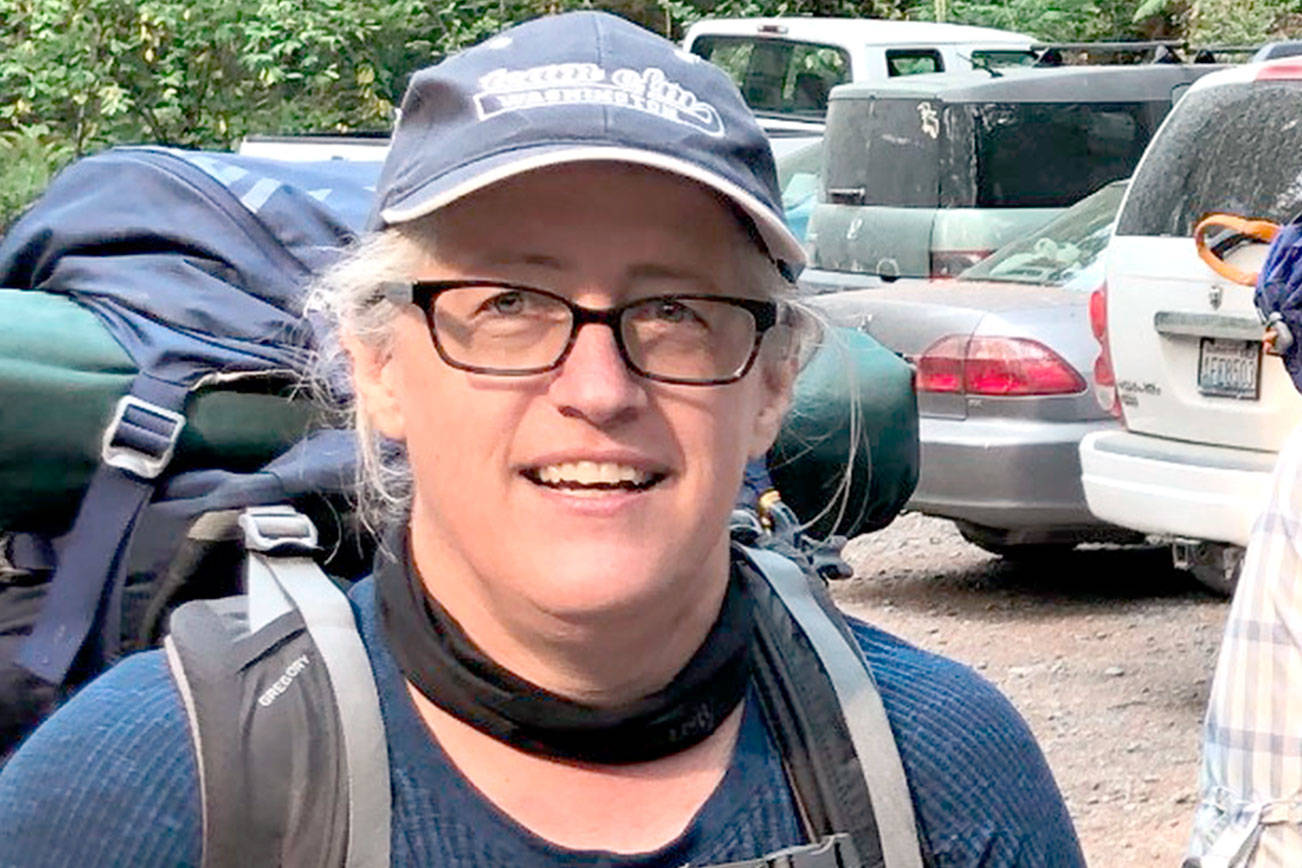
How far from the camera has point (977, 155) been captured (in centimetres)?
1241

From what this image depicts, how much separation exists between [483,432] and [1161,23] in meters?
22.9

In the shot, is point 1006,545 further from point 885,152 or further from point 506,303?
point 506,303

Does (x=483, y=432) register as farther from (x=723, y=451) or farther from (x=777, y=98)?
(x=777, y=98)

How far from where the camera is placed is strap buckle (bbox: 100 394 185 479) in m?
2.43

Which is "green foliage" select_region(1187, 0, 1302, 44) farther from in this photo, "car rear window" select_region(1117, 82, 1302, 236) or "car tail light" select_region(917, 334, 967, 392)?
"car rear window" select_region(1117, 82, 1302, 236)

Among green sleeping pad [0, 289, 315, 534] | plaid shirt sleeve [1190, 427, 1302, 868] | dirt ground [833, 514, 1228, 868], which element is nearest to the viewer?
green sleeping pad [0, 289, 315, 534]

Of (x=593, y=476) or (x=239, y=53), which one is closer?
(x=593, y=476)

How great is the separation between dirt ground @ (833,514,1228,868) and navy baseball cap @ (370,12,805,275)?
4.57m

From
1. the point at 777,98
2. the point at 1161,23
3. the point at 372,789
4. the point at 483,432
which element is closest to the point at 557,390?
the point at 483,432

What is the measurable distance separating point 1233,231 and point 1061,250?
3.11m

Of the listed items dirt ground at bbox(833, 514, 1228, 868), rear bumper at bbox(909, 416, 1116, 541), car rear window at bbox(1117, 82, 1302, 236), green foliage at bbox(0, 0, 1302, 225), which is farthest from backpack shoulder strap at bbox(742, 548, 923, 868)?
green foliage at bbox(0, 0, 1302, 225)

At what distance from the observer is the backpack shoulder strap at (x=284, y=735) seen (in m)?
1.68

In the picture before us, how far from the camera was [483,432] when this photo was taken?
181 centimetres

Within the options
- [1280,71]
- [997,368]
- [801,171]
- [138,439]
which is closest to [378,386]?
[138,439]
